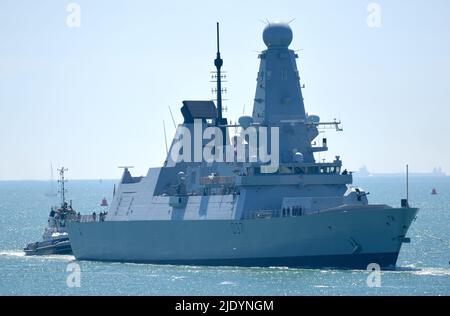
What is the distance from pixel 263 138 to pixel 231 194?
8.76 ft

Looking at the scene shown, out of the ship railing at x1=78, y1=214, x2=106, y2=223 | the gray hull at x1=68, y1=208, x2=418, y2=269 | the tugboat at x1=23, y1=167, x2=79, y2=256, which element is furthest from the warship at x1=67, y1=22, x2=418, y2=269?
the tugboat at x1=23, y1=167, x2=79, y2=256

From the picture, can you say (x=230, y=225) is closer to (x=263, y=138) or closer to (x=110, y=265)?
(x=263, y=138)

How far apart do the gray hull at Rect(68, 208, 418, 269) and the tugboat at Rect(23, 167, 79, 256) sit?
9.25 meters

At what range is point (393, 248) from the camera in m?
49.6

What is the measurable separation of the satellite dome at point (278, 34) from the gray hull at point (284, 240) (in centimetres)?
791

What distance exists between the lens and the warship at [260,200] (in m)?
49.6

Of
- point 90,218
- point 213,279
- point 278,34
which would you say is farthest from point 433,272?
point 90,218

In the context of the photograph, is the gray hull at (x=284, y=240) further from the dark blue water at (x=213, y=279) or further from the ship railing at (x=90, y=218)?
the ship railing at (x=90, y=218)

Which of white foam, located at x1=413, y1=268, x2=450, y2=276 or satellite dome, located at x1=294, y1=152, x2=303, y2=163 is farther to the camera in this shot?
satellite dome, located at x1=294, y1=152, x2=303, y2=163

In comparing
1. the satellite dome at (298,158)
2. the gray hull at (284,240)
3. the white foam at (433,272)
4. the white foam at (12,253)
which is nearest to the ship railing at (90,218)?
the white foam at (12,253)

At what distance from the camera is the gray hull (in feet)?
161

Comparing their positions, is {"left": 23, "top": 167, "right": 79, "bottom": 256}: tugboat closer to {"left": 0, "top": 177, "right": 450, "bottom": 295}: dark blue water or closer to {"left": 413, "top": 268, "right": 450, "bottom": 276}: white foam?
{"left": 0, "top": 177, "right": 450, "bottom": 295}: dark blue water

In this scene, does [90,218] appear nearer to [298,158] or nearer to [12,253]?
[12,253]
